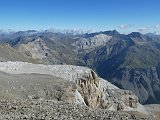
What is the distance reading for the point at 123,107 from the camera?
272 ft

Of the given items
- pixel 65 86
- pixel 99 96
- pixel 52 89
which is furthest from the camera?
pixel 99 96

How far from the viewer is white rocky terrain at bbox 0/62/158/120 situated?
33969 mm

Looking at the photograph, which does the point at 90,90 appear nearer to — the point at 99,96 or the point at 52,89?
the point at 99,96

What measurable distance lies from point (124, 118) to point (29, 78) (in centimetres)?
2469

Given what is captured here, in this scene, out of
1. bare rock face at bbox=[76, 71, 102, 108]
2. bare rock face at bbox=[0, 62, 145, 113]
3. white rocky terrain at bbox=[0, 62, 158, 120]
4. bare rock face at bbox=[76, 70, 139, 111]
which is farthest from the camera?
bare rock face at bbox=[76, 70, 139, 111]

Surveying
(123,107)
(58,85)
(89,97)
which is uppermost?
(58,85)

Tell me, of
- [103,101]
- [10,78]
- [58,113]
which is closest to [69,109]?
[58,113]

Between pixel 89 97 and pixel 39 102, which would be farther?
Result: pixel 89 97

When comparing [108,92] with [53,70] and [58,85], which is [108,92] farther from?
[58,85]

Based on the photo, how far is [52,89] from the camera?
159 feet

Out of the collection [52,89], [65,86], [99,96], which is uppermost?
[52,89]

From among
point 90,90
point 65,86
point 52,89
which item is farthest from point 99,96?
point 52,89

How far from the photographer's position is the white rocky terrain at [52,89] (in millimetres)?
33969

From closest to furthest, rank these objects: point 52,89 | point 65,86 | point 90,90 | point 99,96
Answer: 1. point 52,89
2. point 65,86
3. point 90,90
4. point 99,96
